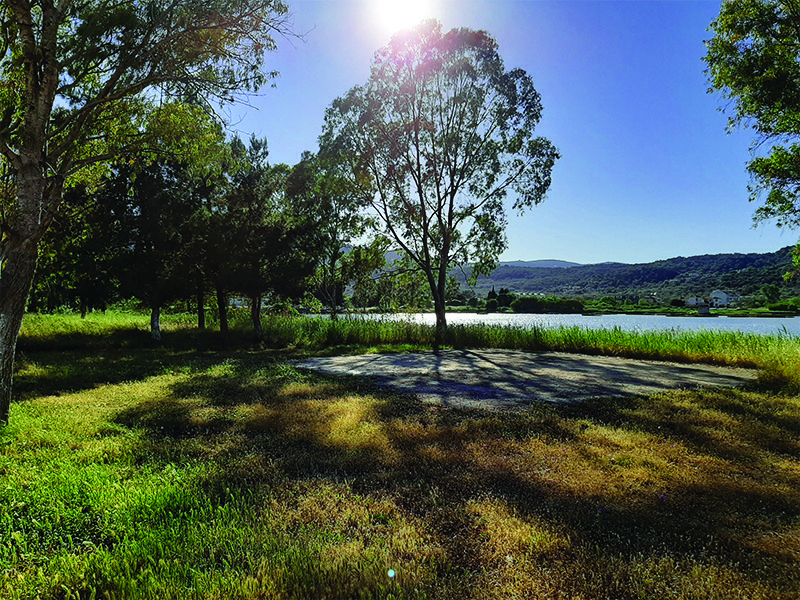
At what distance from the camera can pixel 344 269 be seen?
2880 cm

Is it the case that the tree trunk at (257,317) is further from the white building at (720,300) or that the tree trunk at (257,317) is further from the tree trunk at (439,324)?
the white building at (720,300)

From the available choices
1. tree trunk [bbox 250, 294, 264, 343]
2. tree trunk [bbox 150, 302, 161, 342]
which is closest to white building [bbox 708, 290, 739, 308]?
tree trunk [bbox 250, 294, 264, 343]

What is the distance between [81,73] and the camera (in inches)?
284

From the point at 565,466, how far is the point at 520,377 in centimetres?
640

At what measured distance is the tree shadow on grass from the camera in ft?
8.63

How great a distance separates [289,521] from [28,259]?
5821mm

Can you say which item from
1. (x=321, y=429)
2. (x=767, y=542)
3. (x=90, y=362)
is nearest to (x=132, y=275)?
(x=90, y=362)

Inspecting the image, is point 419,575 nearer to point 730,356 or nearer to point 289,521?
point 289,521

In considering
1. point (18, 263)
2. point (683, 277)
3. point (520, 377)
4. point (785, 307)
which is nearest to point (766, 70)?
point (520, 377)

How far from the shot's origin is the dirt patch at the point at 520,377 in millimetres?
7996

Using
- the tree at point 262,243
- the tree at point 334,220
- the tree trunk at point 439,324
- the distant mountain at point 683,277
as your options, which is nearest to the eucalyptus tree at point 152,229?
the tree at point 262,243

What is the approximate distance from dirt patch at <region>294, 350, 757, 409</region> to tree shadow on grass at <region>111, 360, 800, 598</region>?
0.93 meters

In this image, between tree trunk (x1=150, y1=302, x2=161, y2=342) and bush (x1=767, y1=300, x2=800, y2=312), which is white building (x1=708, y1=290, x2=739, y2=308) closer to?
bush (x1=767, y1=300, x2=800, y2=312)

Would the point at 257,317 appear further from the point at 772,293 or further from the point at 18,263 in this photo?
the point at 772,293
